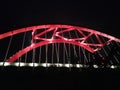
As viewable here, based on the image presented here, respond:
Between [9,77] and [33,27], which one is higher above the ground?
[33,27]

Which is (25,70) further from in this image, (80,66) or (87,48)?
(87,48)

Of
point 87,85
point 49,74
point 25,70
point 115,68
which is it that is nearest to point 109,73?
point 115,68

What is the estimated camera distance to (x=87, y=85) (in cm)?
807

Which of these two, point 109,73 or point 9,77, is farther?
point 109,73

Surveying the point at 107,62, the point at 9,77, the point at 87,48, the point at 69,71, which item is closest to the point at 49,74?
the point at 69,71

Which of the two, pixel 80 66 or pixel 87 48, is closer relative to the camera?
pixel 80 66

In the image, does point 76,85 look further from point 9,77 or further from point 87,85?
point 9,77

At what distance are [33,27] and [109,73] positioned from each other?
10845 millimetres

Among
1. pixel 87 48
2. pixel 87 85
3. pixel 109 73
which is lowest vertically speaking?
pixel 87 85

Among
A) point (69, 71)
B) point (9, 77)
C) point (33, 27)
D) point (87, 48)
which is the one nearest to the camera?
point (9, 77)

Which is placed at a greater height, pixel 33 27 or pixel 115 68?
pixel 33 27

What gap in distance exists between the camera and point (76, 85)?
8.09m

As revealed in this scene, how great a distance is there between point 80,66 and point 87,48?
11.6 metres

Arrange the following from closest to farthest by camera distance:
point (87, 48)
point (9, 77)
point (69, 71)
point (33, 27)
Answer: point (9, 77) → point (69, 71) → point (33, 27) → point (87, 48)
